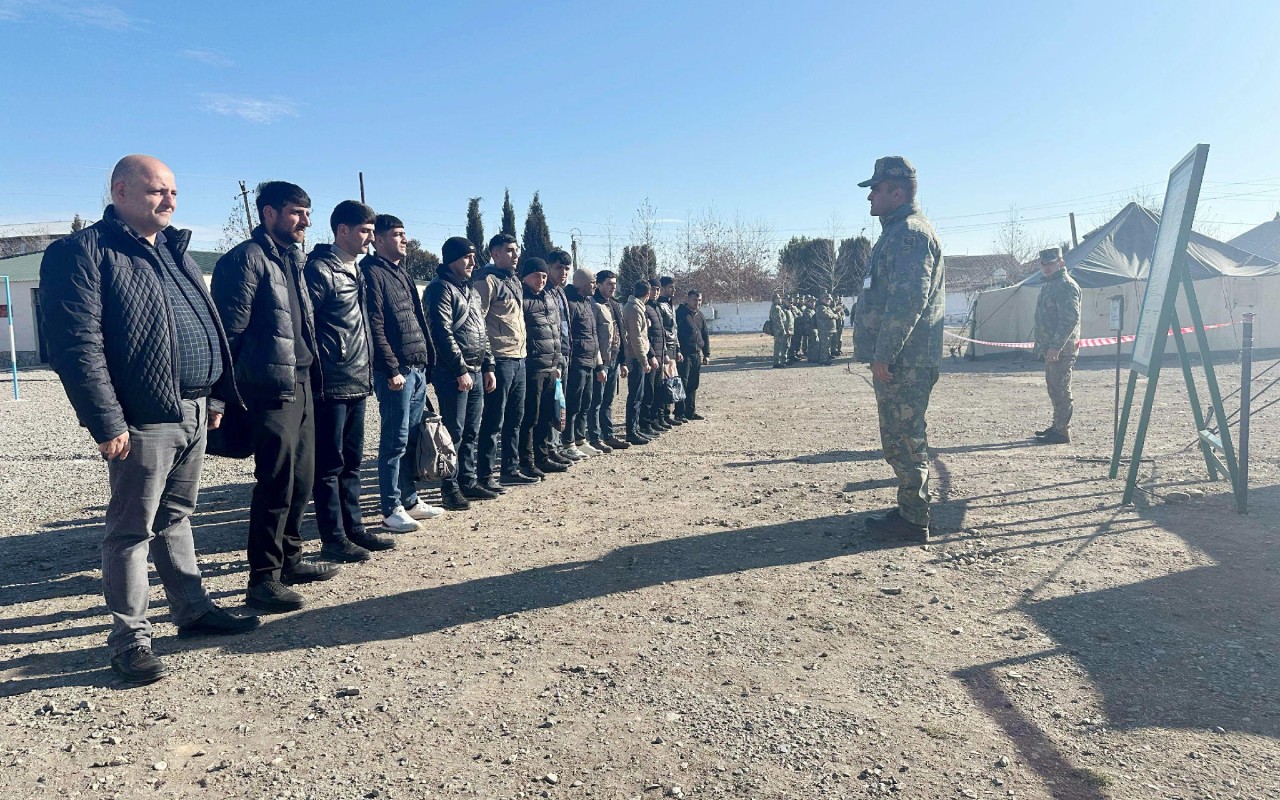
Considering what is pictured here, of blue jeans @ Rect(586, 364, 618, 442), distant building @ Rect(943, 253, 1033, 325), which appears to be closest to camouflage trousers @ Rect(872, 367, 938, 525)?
blue jeans @ Rect(586, 364, 618, 442)

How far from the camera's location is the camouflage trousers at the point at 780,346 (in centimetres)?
2209

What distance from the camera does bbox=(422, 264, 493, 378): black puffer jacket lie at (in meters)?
5.79

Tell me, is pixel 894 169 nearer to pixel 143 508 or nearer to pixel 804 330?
pixel 143 508

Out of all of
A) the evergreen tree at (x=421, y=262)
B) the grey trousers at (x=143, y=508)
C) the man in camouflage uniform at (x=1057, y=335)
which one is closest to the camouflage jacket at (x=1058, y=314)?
the man in camouflage uniform at (x=1057, y=335)

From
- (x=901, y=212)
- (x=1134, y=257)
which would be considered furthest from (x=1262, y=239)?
(x=901, y=212)

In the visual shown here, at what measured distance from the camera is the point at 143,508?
3.25 m

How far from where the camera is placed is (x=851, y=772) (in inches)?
101

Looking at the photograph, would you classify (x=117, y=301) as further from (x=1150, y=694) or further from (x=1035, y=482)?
(x=1035, y=482)

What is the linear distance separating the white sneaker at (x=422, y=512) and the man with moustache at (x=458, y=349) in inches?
8.6

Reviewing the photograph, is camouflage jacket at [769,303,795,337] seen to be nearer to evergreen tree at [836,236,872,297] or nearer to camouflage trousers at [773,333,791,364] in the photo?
camouflage trousers at [773,333,791,364]

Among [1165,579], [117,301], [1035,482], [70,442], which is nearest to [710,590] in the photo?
[1165,579]

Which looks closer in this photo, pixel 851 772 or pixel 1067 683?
pixel 851 772

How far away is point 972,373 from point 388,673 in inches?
687

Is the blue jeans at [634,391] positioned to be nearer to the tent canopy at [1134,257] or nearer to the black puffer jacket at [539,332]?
the black puffer jacket at [539,332]
